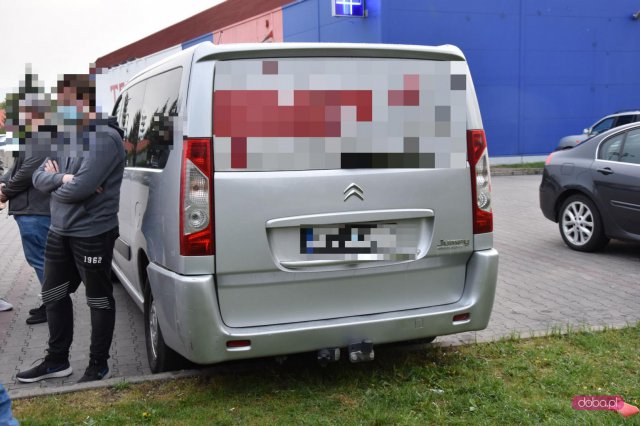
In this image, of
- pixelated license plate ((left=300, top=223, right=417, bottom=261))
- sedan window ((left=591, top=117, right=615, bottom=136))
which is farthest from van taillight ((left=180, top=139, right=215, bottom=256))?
sedan window ((left=591, top=117, right=615, bottom=136))

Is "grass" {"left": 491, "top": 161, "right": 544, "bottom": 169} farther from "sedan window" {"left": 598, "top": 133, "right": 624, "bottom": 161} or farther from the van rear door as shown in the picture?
the van rear door

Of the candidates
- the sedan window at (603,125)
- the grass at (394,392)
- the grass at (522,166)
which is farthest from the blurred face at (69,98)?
the grass at (522,166)

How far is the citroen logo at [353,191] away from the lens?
3.79 metres

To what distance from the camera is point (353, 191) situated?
12.5 feet

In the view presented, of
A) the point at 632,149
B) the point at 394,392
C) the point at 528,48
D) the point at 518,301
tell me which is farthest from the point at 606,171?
the point at 528,48

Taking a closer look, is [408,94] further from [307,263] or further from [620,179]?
[620,179]

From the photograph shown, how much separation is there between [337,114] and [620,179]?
498 centimetres

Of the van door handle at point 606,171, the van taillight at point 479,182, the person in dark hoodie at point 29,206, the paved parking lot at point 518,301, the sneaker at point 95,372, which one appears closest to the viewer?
the van taillight at point 479,182

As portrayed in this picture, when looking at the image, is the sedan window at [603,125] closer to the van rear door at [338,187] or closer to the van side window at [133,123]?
the van side window at [133,123]

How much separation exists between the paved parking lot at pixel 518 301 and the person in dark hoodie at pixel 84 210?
436 mm

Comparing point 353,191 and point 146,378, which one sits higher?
point 353,191

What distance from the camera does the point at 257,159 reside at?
372 cm

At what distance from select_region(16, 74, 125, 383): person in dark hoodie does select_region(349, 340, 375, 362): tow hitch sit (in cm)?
158

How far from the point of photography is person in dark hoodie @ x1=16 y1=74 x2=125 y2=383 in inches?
164
